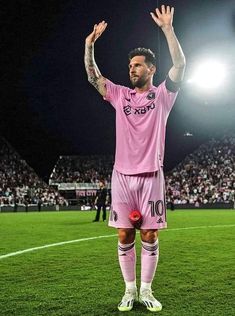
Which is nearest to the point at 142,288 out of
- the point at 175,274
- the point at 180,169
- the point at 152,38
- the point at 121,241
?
the point at 121,241

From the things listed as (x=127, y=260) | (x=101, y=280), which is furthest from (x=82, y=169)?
(x=127, y=260)

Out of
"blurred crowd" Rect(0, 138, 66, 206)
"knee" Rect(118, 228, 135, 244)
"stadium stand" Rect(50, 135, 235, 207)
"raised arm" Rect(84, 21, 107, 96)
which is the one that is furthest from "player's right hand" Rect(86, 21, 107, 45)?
"blurred crowd" Rect(0, 138, 66, 206)

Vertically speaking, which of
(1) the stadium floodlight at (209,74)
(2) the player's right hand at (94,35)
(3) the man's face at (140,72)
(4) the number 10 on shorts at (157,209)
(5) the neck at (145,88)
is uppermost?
(1) the stadium floodlight at (209,74)

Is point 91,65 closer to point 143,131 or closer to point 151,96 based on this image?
point 151,96

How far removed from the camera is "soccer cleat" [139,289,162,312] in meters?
4.89

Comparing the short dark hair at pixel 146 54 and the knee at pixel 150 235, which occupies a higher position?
the short dark hair at pixel 146 54

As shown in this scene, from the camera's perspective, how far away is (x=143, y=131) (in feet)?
16.8

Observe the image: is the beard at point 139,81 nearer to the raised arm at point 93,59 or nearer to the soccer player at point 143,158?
the soccer player at point 143,158

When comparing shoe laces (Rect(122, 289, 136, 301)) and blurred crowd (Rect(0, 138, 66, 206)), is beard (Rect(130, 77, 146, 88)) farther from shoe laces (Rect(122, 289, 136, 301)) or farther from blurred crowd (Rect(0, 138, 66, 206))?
blurred crowd (Rect(0, 138, 66, 206))

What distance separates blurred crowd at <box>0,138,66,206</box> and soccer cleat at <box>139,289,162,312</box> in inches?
1402

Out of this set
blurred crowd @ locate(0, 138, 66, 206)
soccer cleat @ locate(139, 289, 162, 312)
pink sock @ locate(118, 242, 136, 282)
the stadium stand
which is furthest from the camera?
the stadium stand

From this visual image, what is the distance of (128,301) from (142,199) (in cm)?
99

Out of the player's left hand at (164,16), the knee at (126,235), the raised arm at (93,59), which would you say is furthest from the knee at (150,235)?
the player's left hand at (164,16)

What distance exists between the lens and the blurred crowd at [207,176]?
139ft
